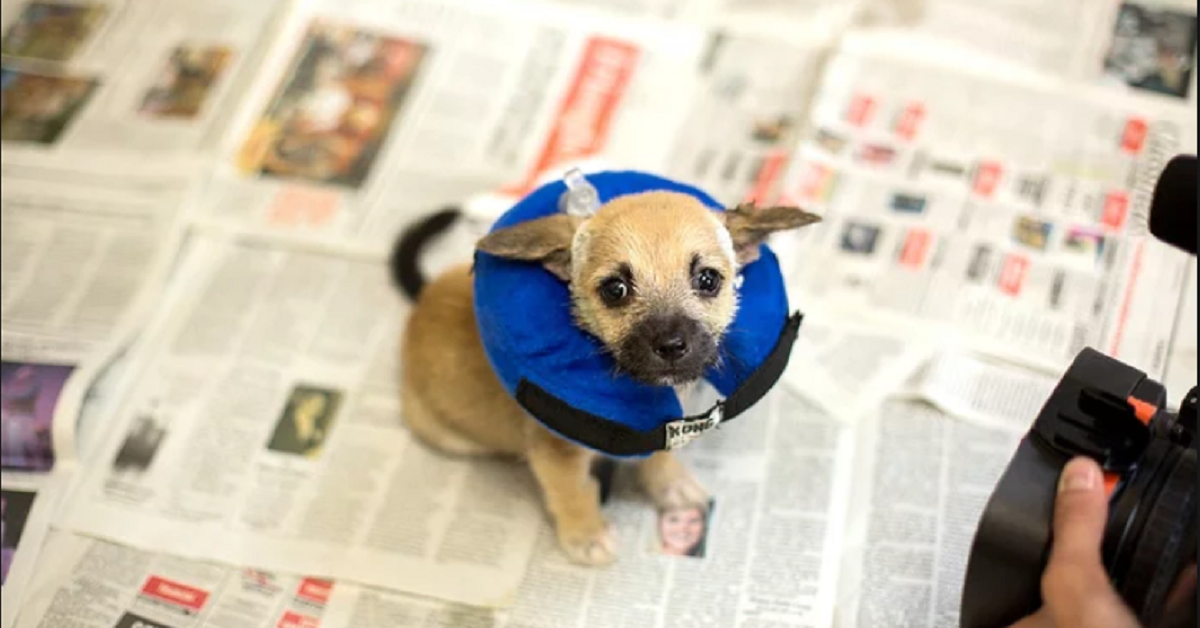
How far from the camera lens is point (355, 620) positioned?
133 centimetres

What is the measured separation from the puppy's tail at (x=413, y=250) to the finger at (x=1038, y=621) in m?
0.95

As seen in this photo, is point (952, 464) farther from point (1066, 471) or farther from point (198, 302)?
point (198, 302)

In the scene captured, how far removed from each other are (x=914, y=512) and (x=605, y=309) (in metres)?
0.53

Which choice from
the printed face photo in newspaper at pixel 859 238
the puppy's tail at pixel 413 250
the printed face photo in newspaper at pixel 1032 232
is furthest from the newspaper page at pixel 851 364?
the puppy's tail at pixel 413 250

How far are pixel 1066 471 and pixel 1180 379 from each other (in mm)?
601

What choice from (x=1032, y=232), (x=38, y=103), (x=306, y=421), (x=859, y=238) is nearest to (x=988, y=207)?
(x=1032, y=232)

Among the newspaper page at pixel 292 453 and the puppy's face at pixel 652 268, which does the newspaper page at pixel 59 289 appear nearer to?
the newspaper page at pixel 292 453

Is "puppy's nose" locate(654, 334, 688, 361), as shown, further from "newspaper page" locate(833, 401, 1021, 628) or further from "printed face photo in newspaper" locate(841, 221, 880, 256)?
"printed face photo in newspaper" locate(841, 221, 880, 256)

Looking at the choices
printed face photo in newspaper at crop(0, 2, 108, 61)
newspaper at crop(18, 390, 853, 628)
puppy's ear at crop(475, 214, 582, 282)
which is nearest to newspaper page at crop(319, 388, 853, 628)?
newspaper at crop(18, 390, 853, 628)

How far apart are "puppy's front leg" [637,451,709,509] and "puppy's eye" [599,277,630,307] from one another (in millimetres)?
322

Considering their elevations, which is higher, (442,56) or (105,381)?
(442,56)

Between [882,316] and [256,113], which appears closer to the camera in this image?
[882,316]

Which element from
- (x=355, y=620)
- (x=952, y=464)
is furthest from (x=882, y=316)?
(x=355, y=620)

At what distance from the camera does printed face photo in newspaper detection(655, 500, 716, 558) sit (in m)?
1.36
